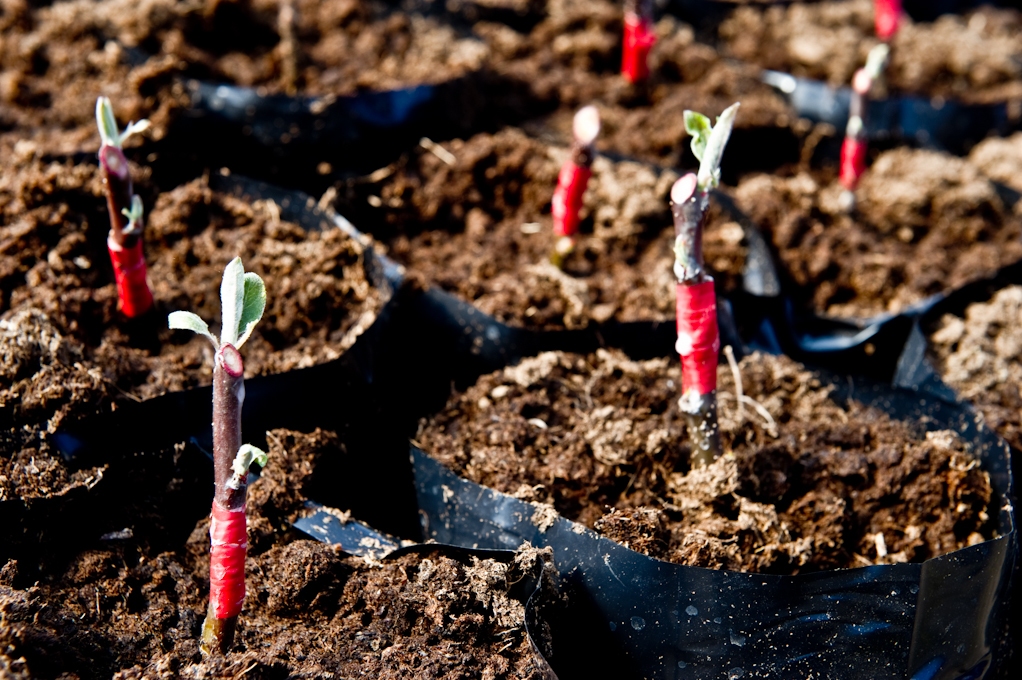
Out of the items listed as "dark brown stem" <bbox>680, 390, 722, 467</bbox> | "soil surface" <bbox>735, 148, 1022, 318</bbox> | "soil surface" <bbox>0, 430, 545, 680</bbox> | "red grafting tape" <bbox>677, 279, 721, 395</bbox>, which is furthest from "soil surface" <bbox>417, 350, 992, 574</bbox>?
"soil surface" <bbox>735, 148, 1022, 318</bbox>

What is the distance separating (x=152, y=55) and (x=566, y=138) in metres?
1.26

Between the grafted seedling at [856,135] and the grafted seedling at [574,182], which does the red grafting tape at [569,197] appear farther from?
the grafted seedling at [856,135]

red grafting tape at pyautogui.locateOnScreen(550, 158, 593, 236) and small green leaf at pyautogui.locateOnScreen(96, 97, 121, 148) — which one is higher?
small green leaf at pyautogui.locateOnScreen(96, 97, 121, 148)

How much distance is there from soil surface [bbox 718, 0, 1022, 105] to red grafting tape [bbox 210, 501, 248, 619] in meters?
2.86

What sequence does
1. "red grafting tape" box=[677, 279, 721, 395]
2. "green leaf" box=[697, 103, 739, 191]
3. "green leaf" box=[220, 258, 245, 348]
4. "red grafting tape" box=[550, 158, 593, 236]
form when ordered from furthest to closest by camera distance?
"red grafting tape" box=[550, 158, 593, 236] → "red grafting tape" box=[677, 279, 721, 395] → "green leaf" box=[697, 103, 739, 191] → "green leaf" box=[220, 258, 245, 348]

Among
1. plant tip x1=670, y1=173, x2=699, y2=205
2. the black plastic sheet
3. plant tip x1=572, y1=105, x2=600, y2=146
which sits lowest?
the black plastic sheet

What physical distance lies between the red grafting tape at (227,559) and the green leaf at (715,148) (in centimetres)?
84

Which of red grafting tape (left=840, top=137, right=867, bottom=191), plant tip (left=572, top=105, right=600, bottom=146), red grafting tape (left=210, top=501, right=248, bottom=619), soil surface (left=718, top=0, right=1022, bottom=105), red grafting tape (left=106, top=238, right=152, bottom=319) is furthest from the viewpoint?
soil surface (left=718, top=0, right=1022, bottom=105)

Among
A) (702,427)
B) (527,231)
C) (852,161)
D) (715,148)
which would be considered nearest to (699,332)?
(702,427)

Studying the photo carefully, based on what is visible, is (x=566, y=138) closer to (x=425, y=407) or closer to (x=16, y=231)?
(x=425, y=407)

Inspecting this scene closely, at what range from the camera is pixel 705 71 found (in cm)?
298

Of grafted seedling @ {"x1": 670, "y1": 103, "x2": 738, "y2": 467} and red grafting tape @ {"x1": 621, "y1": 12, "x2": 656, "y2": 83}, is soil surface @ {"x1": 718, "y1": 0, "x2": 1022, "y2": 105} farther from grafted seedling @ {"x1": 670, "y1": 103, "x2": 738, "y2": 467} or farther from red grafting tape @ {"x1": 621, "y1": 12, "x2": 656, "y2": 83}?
grafted seedling @ {"x1": 670, "y1": 103, "x2": 738, "y2": 467}

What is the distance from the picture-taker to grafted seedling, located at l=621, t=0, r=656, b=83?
273cm

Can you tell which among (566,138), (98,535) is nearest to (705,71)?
(566,138)
